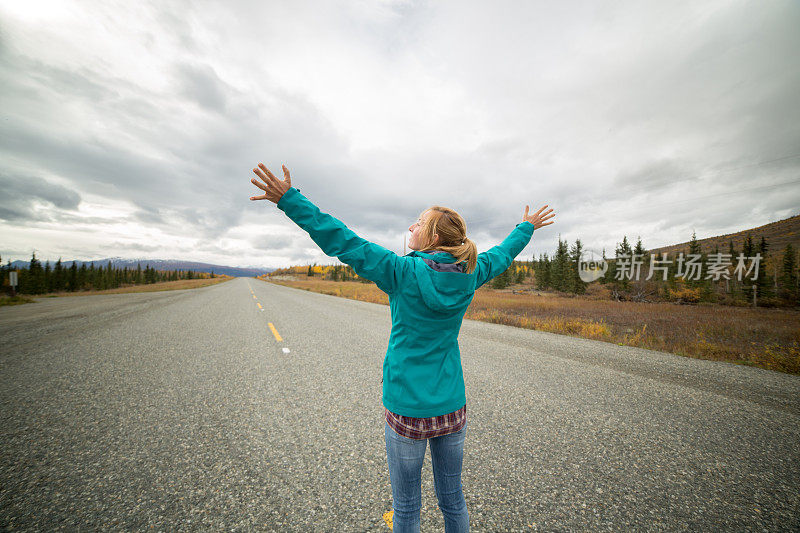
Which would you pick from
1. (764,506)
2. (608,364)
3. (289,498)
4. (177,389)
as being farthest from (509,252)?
(608,364)

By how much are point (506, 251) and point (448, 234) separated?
0.91m

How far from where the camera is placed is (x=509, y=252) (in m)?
2.30

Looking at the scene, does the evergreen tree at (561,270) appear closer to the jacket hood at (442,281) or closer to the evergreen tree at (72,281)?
the jacket hood at (442,281)

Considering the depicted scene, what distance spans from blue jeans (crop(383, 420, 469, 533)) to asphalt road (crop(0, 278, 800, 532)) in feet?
2.22

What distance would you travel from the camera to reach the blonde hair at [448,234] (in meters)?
1.57

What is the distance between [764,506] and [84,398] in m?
7.77

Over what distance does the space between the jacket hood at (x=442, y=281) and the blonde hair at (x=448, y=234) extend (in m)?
0.05

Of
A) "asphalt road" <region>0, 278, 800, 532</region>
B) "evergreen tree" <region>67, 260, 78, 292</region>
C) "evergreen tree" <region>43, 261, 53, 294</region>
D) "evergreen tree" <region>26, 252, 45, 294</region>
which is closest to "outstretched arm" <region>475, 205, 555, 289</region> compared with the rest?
"asphalt road" <region>0, 278, 800, 532</region>

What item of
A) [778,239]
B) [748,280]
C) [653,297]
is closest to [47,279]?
[653,297]

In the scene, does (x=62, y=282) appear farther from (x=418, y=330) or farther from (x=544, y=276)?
(x=544, y=276)

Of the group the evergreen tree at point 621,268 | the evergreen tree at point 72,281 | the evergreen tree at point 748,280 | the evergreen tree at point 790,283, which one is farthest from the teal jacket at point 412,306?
the evergreen tree at point 72,281

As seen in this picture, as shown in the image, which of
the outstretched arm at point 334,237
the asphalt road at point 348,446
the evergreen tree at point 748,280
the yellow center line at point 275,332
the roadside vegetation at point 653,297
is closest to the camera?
the outstretched arm at point 334,237

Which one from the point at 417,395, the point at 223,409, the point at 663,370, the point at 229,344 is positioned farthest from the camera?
the point at 229,344

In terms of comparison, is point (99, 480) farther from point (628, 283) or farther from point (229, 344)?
point (628, 283)
